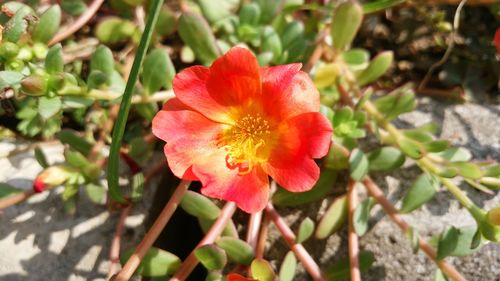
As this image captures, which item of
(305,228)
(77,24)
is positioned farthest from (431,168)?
(77,24)

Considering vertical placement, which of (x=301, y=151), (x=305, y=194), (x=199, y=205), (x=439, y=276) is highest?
(x=301, y=151)

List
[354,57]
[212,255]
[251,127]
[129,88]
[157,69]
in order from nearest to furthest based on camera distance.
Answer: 1. [129,88]
2. [212,255]
3. [251,127]
4. [157,69]
5. [354,57]

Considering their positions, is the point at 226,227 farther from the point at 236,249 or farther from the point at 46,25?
the point at 46,25

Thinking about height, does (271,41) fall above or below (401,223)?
above

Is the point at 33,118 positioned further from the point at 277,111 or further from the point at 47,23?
the point at 277,111

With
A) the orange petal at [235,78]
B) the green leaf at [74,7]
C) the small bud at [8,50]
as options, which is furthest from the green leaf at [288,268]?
the green leaf at [74,7]

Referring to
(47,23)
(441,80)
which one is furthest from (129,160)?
(441,80)
